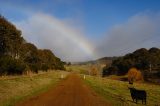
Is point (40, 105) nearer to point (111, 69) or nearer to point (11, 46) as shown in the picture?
point (11, 46)

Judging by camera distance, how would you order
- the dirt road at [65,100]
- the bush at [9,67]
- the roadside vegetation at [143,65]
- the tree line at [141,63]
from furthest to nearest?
the tree line at [141,63] < the roadside vegetation at [143,65] < the bush at [9,67] < the dirt road at [65,100]

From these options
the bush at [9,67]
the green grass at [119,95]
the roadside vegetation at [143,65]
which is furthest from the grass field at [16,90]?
the roadside vegetation at [143,65]

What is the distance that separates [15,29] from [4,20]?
4.94m

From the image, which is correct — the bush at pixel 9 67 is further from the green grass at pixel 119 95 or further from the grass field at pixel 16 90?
the green grass at pixel 119 95

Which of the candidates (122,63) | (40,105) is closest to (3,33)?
(40,105)

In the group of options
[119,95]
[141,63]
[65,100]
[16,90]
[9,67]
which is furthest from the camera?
[141,63]

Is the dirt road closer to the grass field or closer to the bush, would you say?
the grass field

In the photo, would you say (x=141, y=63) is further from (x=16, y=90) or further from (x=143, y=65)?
(x=16, y=90)

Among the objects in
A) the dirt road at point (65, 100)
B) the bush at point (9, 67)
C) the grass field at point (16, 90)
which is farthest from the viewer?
the bush at point (9, 67)

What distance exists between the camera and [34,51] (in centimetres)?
13525

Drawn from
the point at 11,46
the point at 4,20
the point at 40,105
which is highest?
the point at 4,20

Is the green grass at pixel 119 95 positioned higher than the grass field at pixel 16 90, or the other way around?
the grass field at pixel 16 90

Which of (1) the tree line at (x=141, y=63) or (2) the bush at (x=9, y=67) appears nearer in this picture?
(2) the bush at (x=9, y=67)

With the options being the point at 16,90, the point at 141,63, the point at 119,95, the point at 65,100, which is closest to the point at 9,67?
the point at 16,90
